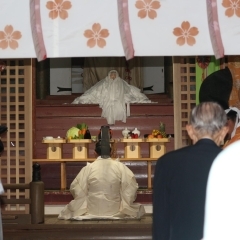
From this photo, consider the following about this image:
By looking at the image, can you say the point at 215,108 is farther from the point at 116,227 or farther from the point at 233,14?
the point at 116,227

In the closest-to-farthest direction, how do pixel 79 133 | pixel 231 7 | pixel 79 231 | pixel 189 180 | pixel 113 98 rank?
pixel 189 180, pixel 231 7, pixel 79 231, pixel 79 133, pixel 113 98

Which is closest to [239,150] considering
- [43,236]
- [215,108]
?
[215,108]

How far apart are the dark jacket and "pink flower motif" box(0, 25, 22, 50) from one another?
158cm

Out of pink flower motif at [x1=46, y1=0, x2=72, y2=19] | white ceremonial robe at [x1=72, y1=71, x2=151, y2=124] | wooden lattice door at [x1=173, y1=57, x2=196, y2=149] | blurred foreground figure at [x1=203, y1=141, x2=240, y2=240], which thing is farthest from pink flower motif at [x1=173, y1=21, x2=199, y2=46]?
white ceremonial robe at [x1=72, y1=71, x2=151, y2=124]

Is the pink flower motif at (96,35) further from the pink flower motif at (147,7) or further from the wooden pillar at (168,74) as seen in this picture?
the wooden pillar at (168,74)

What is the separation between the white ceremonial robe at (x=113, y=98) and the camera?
37.5ft

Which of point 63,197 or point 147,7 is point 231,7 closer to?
point 147,7

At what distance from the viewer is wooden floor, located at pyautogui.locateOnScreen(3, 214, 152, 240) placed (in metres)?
7.13

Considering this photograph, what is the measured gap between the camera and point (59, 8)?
166 inches

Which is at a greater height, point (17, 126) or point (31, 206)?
point (17, 126)

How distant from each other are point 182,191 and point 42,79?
35.5 feet

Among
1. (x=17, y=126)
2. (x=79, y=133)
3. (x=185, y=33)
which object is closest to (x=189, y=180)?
(x=185, y=33)

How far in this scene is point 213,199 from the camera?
1868 millimetres

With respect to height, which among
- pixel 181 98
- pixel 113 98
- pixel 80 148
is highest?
pixel 113 98
